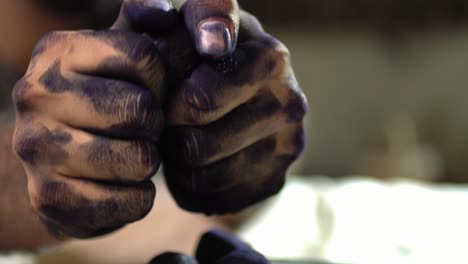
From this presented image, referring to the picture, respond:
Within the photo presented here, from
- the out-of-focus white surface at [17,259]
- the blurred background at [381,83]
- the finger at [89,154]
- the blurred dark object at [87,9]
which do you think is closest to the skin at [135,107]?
the finger at [89,154]

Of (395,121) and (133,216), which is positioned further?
(395,121)

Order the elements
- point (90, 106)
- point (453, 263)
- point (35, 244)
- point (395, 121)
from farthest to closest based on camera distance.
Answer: point (395, 121) → point (35, 244) → point (453, 263) → point (90, 106)

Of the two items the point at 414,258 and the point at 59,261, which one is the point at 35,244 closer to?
the point at 59,261

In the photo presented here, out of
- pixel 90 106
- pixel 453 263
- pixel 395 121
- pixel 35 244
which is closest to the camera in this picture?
pixel 90 106

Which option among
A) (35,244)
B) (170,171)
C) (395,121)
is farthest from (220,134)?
(395,121)

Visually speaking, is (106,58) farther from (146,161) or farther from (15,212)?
(15,212)

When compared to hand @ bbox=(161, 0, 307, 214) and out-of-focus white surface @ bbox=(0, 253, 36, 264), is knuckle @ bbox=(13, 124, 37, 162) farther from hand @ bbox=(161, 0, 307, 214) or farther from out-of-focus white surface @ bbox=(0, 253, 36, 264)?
out-of-focus white surface @ bbox=(0, 253, 36, 264)

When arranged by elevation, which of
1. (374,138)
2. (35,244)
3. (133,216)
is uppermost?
(133,216)

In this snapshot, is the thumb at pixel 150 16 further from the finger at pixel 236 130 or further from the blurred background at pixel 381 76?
the blurred background at pixel 381 76
